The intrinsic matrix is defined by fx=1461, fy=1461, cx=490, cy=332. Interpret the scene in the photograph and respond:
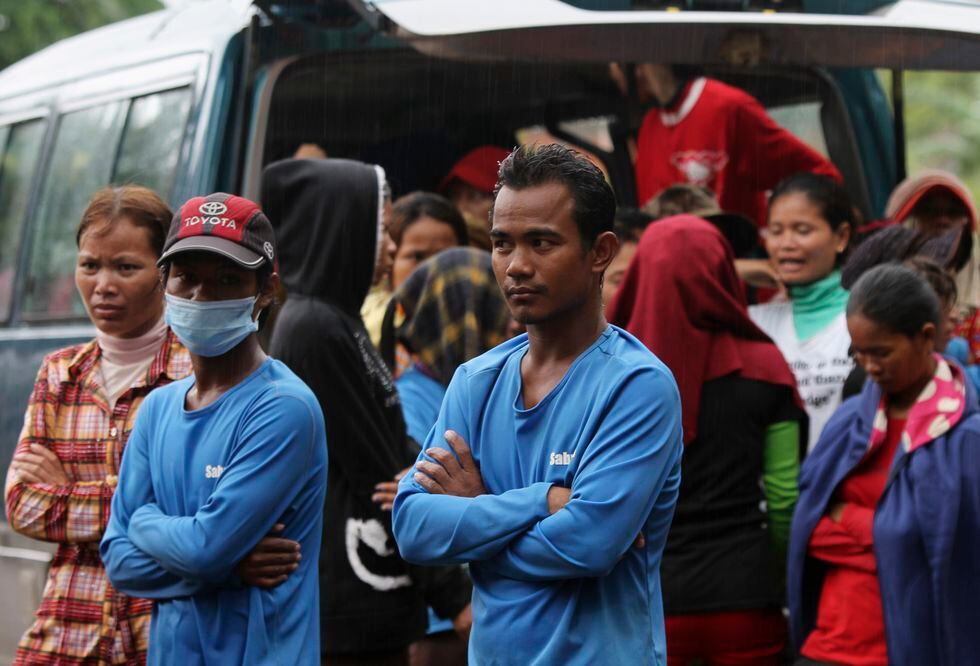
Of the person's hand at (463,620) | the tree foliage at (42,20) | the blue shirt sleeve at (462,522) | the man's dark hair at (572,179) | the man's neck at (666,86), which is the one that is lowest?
the person's hand at (463,620)

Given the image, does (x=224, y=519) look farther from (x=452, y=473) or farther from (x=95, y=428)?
(x=95, y=428)

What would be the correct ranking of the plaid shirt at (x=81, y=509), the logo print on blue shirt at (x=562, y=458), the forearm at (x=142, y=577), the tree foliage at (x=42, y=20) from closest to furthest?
the logo print on blue shirt at (x=562, y=458), the forearm at (x=142, y=577), the plaid shirt at (x=81, y=509), the tree foliage at (x=42, y=20)

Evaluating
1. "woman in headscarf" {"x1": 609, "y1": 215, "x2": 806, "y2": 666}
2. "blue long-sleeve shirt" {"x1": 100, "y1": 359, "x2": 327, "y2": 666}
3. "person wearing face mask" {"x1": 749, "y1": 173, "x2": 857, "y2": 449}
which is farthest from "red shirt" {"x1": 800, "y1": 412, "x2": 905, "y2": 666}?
"blue long-sleeve shirt" {"x1": 100, "y1": 359, "x2": 327, "y2": 666}

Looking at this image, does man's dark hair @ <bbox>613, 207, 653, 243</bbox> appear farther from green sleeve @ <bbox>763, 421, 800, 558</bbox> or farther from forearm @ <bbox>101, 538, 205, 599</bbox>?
forearm @ <bbox>101, 538, 205, 599</bbox>

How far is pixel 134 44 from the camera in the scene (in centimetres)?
660

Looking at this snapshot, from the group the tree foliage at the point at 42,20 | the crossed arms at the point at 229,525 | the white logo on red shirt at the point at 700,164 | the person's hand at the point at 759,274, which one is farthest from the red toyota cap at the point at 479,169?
the tree foliage at the point at 42,20

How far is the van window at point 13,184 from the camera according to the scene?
713 centimetres

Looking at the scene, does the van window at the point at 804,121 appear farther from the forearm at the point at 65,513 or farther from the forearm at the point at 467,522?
the forearm at the point at 467,522

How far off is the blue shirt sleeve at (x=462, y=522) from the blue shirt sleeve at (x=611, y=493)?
4cm

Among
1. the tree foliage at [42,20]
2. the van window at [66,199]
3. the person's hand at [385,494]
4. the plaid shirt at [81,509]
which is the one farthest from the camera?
the tree foliage at [42,20]

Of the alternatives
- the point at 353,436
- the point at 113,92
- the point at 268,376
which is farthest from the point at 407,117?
the point at 268,376

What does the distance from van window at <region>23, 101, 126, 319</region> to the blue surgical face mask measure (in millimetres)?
3007

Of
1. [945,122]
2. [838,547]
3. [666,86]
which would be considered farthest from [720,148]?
[945,122]

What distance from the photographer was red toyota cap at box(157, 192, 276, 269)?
3451 millimetres
